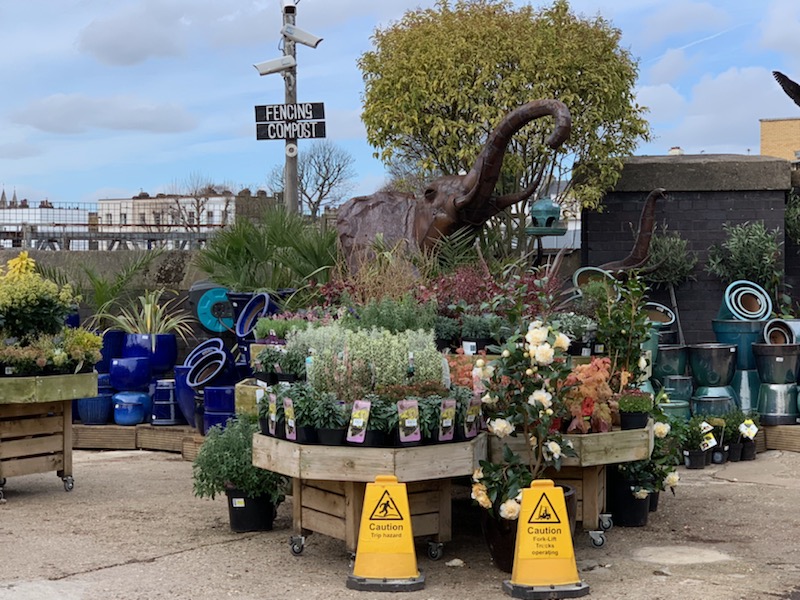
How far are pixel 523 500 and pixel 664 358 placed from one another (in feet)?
15.5

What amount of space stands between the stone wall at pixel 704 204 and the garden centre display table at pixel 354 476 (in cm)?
720

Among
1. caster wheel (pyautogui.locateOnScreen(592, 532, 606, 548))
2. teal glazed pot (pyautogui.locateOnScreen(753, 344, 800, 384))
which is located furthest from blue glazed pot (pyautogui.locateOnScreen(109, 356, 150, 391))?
teal glazed pot (pyautogui.locateOnScreen(753, 344, 800, 384))

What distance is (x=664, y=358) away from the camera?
31.4ft

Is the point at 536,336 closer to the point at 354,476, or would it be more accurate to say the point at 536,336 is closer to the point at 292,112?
the point at 354,476

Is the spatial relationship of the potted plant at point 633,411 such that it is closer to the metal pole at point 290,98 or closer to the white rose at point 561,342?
the white rose at point 561,342

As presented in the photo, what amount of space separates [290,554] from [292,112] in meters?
7.19

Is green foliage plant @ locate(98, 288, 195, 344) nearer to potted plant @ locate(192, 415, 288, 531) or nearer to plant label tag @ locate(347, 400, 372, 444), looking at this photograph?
potted plant @ locate(192, 415, 288, 531)

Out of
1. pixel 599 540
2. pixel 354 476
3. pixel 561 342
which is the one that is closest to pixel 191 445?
pixel 354 476

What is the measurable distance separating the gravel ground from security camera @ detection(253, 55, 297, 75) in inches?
226

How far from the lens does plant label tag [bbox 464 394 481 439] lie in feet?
18.5

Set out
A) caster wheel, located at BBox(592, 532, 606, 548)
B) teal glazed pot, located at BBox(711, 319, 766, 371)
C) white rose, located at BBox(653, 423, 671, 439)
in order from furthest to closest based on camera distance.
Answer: teal glazed pot, located at BBox(711, 319, 766, 371) → white rose, located at BBox(653, 423, 671, 439) → caster wheel, located at BBox(592, 532, 606, 548)

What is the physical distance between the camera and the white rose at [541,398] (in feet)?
17.7

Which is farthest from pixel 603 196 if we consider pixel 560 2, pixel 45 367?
pixel 45 367

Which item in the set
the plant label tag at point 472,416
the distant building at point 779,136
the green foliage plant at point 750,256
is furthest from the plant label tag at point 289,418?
the distant building at point 779,136
